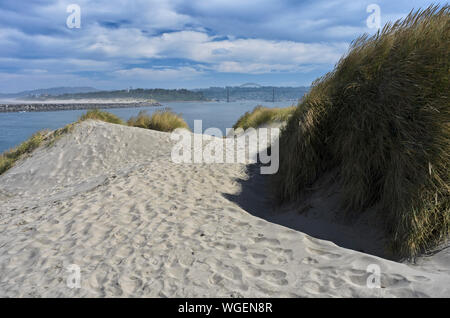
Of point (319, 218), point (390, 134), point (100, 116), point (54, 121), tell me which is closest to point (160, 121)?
point (100, 116)

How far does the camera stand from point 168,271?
358 centimetres

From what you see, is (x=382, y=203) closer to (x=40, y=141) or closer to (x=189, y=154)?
(x=189, y=154)

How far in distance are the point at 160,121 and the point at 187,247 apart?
12.6 m

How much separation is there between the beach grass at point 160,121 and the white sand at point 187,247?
8548mm

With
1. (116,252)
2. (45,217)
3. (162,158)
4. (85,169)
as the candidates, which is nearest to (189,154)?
(162,158)

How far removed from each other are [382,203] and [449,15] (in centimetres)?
267

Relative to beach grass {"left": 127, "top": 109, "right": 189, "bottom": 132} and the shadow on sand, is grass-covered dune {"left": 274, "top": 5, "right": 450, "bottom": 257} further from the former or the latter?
beach grass {"left": 127, "top": 109, "right": 189, "bottom": 132}

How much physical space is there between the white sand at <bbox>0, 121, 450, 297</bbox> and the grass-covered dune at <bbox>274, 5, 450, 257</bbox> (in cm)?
43

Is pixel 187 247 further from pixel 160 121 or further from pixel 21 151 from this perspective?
pixel 160 121

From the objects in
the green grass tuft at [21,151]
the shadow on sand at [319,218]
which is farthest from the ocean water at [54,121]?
the shadow on sand at [319,218]

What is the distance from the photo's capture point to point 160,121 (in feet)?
52.9

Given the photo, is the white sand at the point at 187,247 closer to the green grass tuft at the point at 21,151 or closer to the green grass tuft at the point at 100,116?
the green grass tuft at the point at 21,151

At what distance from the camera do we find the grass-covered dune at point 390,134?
12.1 ft
